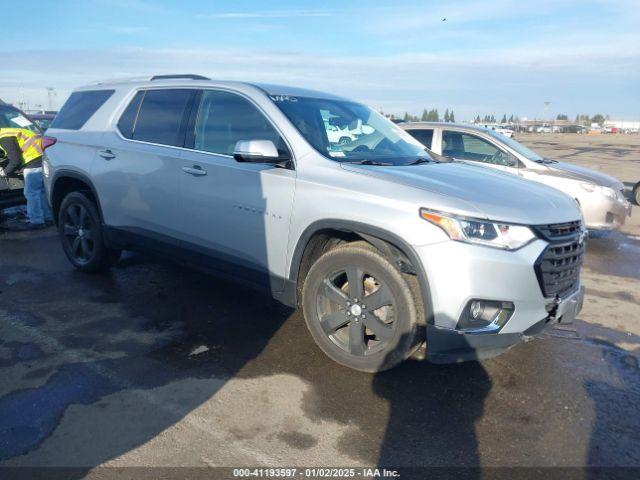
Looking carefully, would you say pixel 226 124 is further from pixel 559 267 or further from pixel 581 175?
pixel 581 175

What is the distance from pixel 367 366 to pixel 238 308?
167cm

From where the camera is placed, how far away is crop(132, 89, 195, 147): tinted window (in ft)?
15.0

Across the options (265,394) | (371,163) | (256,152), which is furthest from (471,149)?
(265,394)

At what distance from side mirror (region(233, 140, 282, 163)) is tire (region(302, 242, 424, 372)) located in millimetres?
770

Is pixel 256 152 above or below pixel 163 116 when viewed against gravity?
below

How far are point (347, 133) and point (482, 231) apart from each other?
160cm

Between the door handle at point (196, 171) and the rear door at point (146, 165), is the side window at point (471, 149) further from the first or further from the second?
the door handle at point (196, 171)

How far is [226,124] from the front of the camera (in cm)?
429

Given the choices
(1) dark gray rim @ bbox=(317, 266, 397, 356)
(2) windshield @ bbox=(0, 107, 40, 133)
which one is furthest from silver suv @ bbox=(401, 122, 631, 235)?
(2) windshield @ bbox=(0, 107, 40, 133)

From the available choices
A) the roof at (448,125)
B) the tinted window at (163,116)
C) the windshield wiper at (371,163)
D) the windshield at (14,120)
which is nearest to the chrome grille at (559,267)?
the windshield wiper at (371,163)

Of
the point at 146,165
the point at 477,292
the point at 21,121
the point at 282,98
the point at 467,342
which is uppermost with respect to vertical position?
the point at 282,98

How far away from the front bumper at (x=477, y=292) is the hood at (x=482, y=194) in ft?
0.66

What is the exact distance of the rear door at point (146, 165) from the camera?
4512 millimetres

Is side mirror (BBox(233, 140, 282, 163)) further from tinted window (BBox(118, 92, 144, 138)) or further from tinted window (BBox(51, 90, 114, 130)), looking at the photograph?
tinted window (BBox(51, 90, 114, 130))
